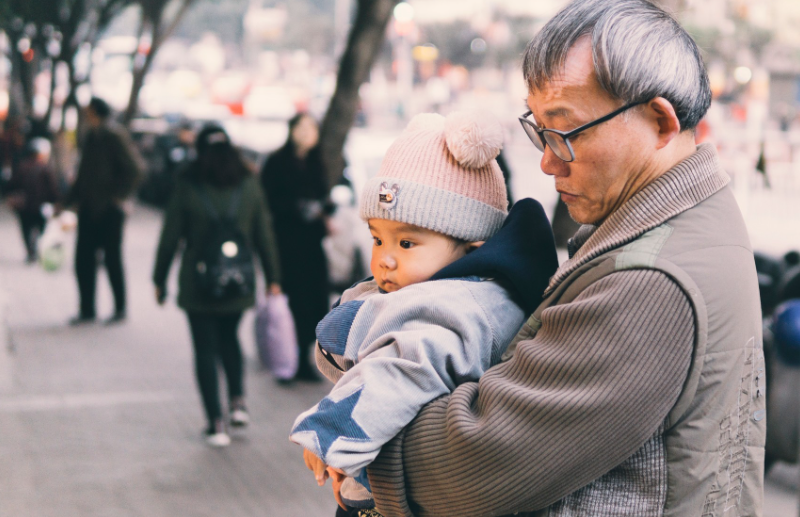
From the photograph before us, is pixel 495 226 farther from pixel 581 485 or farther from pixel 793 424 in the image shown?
pixel 793 424

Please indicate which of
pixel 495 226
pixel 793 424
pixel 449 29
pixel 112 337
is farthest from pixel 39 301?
pixel 449 29

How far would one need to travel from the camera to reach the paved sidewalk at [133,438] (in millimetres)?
4930

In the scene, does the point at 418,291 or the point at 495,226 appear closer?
the point at 418,291

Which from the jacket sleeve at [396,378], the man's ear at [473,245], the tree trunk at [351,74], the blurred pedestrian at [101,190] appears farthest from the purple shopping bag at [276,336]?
the jacket sleeve at [396,378]

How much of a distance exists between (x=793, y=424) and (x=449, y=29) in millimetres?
51634

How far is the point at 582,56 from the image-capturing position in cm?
156

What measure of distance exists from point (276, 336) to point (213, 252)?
116 cm

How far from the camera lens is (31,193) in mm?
12664

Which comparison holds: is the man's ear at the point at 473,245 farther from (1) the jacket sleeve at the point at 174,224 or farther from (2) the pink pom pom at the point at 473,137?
(1) the jacket sleeve at the point at 174,224

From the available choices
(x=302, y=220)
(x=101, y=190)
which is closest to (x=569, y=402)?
(x=302, y=220)

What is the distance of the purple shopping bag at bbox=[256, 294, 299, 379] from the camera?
651 centimetres

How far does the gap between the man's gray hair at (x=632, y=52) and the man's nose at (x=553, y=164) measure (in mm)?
127

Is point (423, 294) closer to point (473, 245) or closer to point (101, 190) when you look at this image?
point (473, 245)

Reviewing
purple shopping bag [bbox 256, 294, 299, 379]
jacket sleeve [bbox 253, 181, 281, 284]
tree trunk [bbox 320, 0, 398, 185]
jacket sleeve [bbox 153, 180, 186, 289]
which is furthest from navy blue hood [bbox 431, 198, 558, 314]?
tree trunk [bbox 320, 0, 398, 185]
